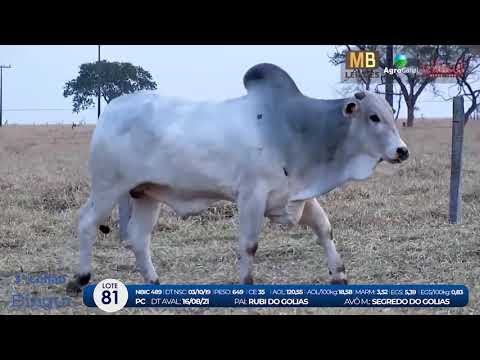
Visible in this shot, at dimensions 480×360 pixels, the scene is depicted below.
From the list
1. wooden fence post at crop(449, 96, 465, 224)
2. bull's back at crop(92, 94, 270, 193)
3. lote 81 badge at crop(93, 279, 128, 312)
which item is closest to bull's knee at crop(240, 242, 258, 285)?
bull's back at crop(92, 94, 270, 193)

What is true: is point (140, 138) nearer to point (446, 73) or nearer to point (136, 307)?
point (136, 307)

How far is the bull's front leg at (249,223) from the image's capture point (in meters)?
4.36

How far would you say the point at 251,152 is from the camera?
14.3 feet

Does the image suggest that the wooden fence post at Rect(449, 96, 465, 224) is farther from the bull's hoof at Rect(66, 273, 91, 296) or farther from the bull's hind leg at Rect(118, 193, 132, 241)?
the bull's hoof at Rect(66, 273, 91, 296)

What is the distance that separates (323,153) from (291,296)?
3.09 ft

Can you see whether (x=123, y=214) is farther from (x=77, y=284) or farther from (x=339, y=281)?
(x=339, y=281)

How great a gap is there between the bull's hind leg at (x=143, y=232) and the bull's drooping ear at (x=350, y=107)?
1.36 m

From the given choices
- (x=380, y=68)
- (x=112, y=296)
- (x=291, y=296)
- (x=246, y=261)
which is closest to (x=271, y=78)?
(x=380, y=68)

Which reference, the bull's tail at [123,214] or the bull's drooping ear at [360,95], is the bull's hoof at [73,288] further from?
the bull's drooping ear at [360,95]

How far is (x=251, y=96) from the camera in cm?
460

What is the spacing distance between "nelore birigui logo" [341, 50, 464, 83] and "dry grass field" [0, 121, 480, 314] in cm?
74

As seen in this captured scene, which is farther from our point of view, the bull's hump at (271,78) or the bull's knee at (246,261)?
the bull's hump at (271,78)

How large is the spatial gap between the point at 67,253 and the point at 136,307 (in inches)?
65.9

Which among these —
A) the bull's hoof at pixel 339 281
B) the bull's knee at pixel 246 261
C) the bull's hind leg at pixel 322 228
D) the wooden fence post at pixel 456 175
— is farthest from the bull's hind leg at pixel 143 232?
the wooden fence post at pixel 456 175
